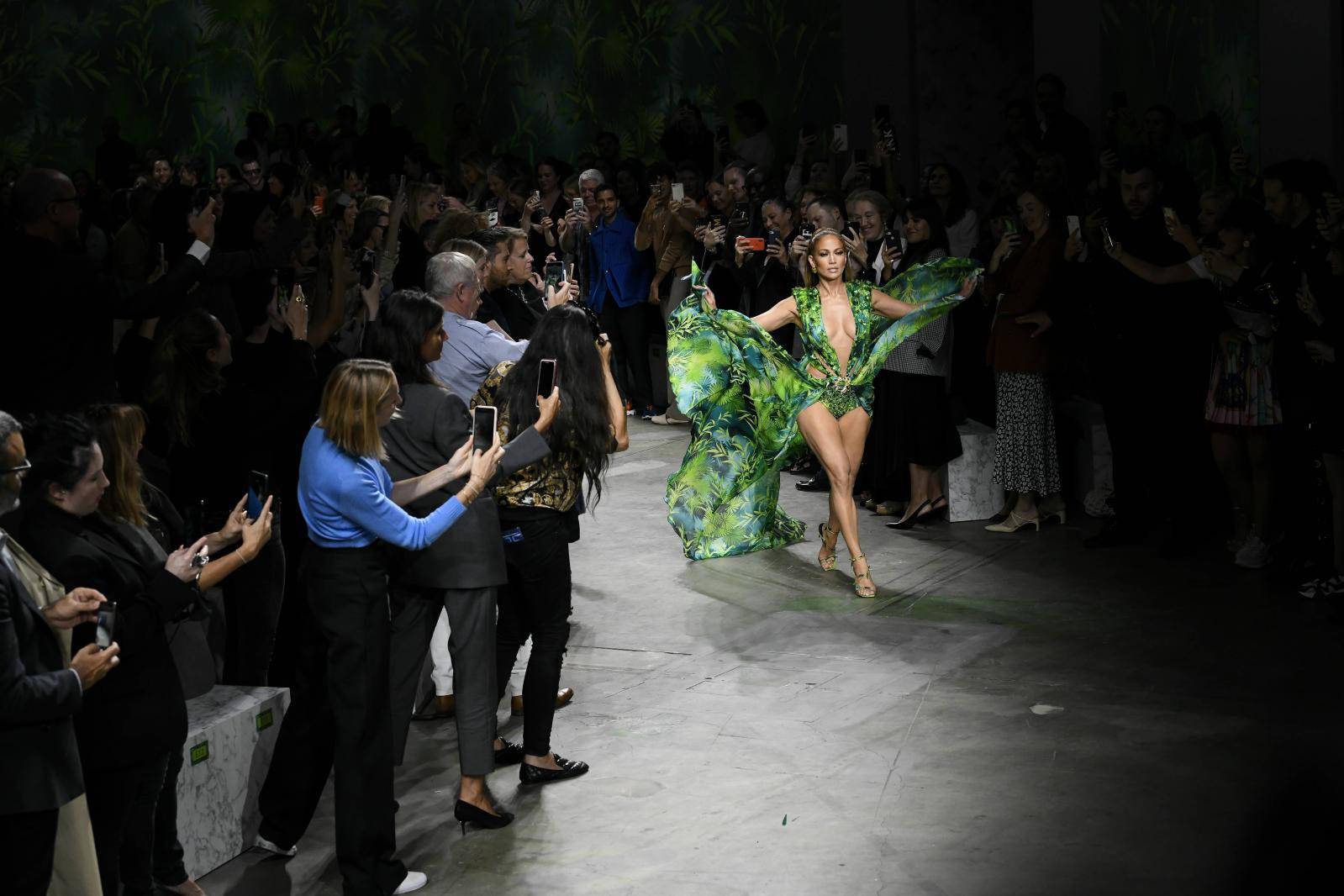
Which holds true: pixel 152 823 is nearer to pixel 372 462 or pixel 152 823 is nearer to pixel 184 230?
pixel 372 462

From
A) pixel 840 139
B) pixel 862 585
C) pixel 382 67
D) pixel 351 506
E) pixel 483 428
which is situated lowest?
pixel 862 585

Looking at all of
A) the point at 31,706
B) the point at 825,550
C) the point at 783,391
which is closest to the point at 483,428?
the point at 31,706

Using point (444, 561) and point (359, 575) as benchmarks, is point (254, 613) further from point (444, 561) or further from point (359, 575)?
point (359, 575)

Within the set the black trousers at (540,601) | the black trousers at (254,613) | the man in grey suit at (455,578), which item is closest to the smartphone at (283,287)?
Result: the black trousers at (254,613)

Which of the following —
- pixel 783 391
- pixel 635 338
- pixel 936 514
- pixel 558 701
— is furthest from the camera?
pixel 635 338

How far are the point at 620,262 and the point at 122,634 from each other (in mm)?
8376

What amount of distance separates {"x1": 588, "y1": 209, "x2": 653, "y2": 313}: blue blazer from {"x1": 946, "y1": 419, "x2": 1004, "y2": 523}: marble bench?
3.89m

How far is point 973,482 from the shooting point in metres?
8.63

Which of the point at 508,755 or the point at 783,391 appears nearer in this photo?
the point at 508,755

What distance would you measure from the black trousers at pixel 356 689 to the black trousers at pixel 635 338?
298 inches

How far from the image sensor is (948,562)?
7.86m

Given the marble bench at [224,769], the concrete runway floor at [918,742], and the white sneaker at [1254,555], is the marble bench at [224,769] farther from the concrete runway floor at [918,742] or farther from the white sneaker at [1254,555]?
the white sneaker at [1254,555]

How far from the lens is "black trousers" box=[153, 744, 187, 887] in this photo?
171 inches

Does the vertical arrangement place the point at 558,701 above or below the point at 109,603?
below
